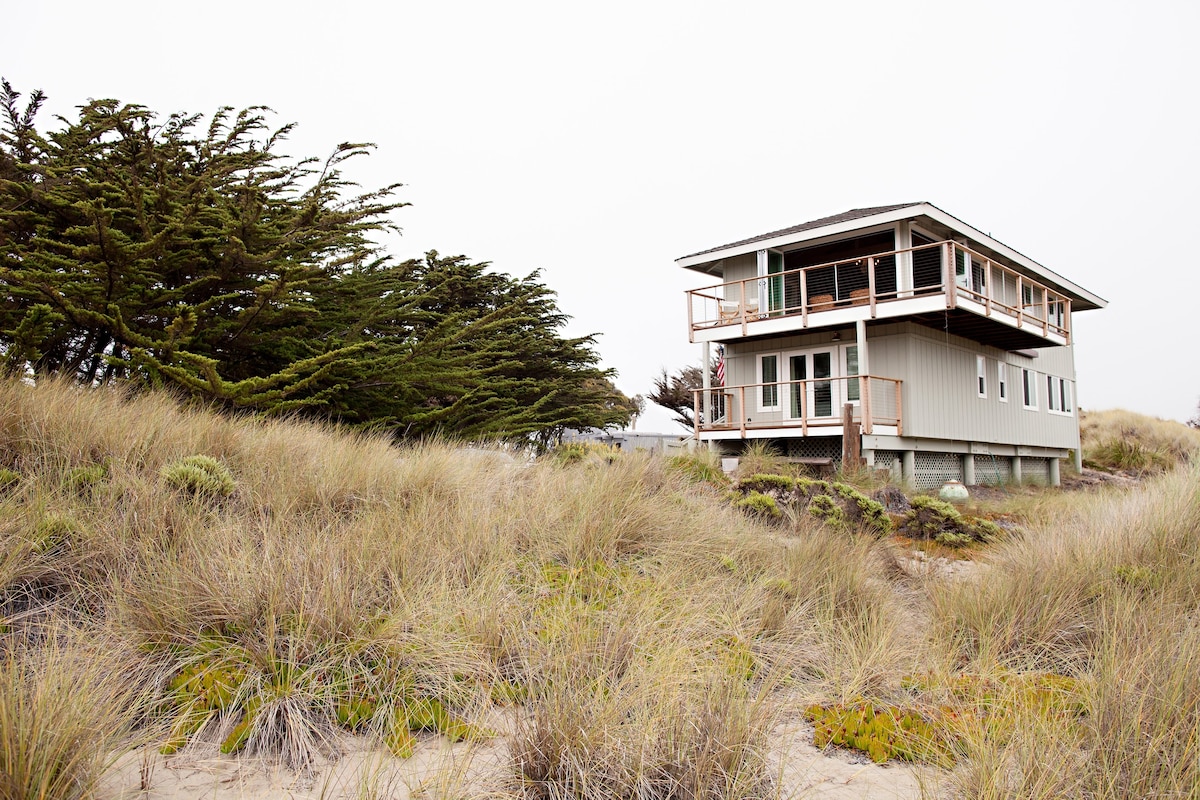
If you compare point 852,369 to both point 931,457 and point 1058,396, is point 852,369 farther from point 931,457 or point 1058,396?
point 1058,396

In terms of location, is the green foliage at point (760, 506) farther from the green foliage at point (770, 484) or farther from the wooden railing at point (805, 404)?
the wooden railing at point (805, 404)

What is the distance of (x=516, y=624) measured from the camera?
3893mm

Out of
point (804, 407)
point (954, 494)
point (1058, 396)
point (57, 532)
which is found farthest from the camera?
point (1058, 396)

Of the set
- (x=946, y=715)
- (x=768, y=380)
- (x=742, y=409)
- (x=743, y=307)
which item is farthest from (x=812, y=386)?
(x=946, y=715)

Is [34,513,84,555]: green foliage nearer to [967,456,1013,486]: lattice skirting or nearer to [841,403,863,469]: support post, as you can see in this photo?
[841,403,863,469]: support post

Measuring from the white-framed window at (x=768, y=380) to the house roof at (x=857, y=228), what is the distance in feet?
9.70

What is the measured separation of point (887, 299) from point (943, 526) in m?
8.36

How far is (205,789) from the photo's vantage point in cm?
263

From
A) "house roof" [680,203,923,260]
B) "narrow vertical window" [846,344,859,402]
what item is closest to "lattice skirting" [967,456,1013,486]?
"narrow vertical window" [846,344,859,402]

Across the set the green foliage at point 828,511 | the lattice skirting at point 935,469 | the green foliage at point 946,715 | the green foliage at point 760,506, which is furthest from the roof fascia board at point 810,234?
the green foliage at point 946,715

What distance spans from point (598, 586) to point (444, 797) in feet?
8.62

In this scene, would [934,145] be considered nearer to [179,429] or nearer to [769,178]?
[769,178]

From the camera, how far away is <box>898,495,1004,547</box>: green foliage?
9.13 metres

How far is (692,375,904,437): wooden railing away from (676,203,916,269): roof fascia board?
11.8ft
